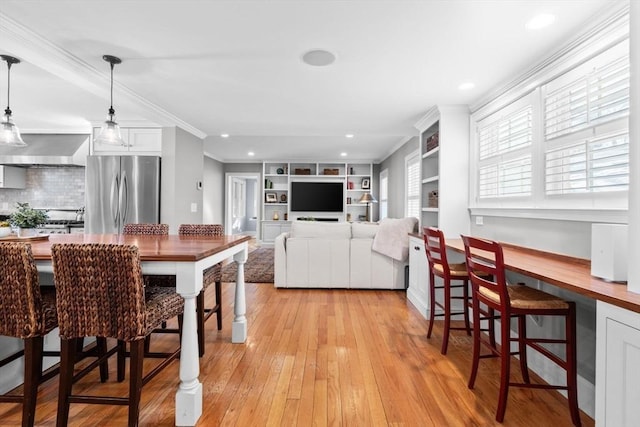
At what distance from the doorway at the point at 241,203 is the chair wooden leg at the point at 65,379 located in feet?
23.9

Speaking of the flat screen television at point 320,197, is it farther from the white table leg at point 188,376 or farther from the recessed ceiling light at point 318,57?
the white table leg at point 188,376

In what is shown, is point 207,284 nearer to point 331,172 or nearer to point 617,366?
point 617,366

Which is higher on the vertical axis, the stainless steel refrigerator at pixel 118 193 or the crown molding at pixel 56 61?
the crown molding at pixel 56 61

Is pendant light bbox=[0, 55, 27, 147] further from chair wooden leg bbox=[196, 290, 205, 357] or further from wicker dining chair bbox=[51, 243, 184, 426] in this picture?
chair wooden leg bbox=[196, 290, 205, 357]

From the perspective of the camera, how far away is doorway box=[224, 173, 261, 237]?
9.19 meters

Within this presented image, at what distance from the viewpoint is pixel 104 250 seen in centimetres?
143

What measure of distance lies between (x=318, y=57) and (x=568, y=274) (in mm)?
2140

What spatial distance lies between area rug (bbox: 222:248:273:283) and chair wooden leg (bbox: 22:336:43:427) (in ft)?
9.21

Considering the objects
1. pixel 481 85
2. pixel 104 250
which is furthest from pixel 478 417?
pixel 481 85

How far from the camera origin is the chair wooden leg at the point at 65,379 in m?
1.49

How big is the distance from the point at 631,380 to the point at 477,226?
7.85 ft

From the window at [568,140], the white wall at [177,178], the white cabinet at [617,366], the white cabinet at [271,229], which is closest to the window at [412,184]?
the window at [568,140]

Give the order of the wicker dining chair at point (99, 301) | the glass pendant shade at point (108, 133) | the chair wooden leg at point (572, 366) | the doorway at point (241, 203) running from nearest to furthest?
the wicker dining chair at point (99, 301) < the chair wooden leg at point (572, 366) < the glass pendant shade at point (108, 133) < the doorway at point (241, 203)

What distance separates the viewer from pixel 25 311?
1501mm
